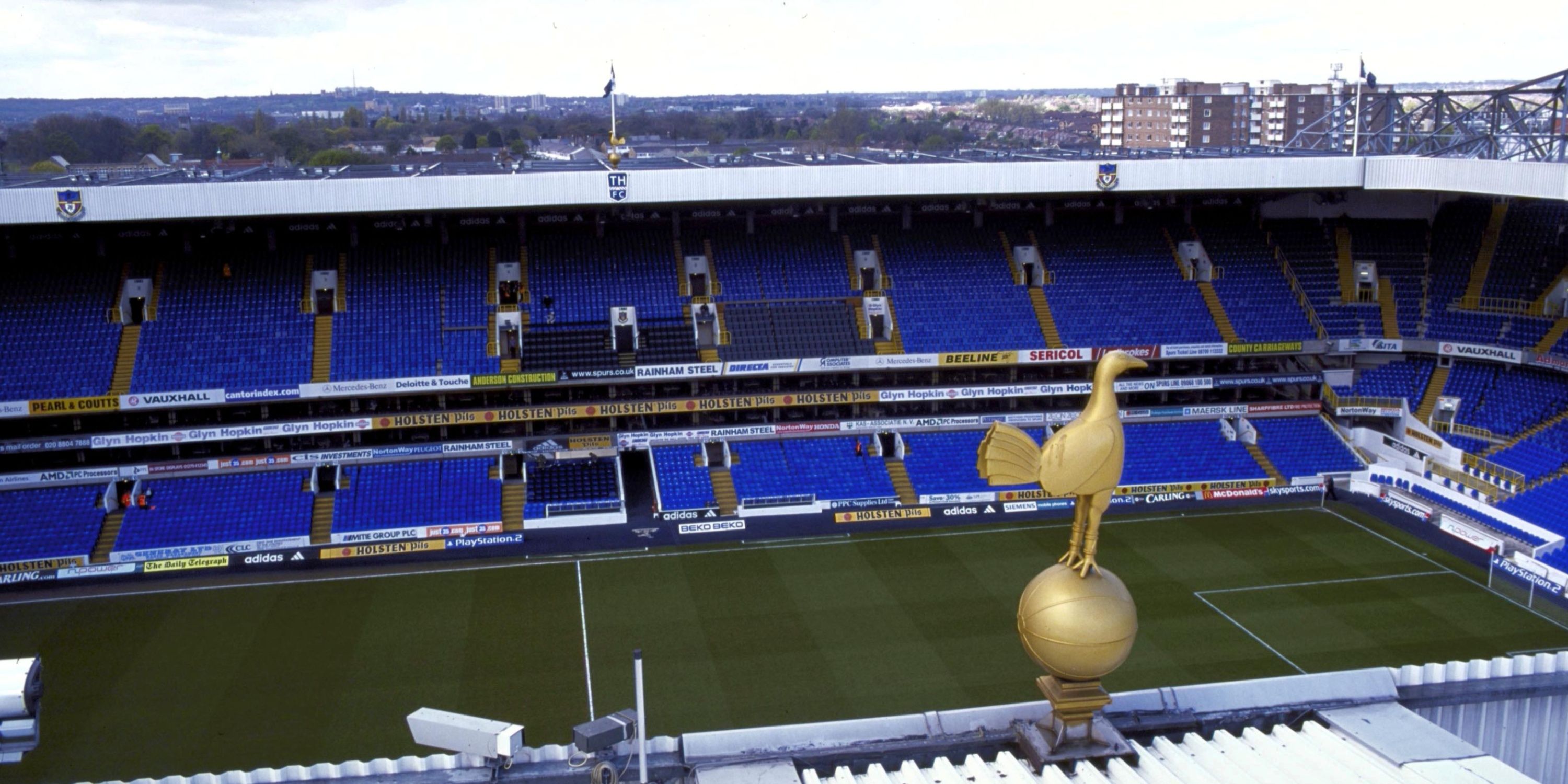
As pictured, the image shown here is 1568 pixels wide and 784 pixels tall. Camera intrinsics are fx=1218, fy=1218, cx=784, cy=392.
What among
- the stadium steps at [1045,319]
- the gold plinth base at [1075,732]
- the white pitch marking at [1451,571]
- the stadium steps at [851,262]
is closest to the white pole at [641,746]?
the gold plinth base at [1075,732]

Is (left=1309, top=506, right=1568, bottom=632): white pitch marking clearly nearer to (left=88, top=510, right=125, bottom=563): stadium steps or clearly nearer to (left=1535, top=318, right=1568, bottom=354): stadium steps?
(left=1535, top=318, right=1568, bottom=354): stadium steps

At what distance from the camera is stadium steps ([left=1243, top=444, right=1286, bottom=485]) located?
37.5 metres

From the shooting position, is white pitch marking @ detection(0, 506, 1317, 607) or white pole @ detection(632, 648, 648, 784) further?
white pitch marking @ detection(0, 506, 1317, 607)

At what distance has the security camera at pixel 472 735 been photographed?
10.8m

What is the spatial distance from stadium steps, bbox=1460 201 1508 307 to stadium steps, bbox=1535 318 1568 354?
276cm

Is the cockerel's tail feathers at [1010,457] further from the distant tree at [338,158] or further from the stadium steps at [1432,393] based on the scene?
the distant tree at [338,158]

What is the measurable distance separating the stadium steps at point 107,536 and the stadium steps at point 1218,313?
33574 millimetres

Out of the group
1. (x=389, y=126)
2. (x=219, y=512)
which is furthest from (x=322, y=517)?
(x=389, y=126)

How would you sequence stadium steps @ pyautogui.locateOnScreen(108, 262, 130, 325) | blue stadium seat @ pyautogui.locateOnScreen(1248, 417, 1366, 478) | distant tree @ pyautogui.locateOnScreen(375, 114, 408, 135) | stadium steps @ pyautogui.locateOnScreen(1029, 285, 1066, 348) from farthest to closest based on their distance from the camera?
distant tree @ pyautogui.locateOnScreen(375, 114, 408, 135) < stadium steps @ pyautogui.locateOnScreen(1029, 285, 1066, 348) < blue stadium seat @ pyautogui.locateOnScreen(1248, 417, 1366, 478) < stadium steps @ pyautogui.locateOnScreen(108, 262, 130, 325)

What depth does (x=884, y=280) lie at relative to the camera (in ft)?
134

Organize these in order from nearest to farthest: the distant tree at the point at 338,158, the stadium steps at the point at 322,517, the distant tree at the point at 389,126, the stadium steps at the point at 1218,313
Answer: the stadium steps at the point at 322,517
the stadium steps at the point at 1218,313
the distant tree at the point at 338,158
the distant tree at the point at 389,126

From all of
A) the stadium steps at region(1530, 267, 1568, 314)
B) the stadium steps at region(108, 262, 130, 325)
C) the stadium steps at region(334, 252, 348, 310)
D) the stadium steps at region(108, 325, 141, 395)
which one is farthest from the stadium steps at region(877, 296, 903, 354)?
the stadium steps at region(108, 262, 130, 325)

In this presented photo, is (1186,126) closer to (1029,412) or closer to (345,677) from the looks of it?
(1029,412)

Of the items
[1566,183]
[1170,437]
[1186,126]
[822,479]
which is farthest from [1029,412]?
[1186,126]
